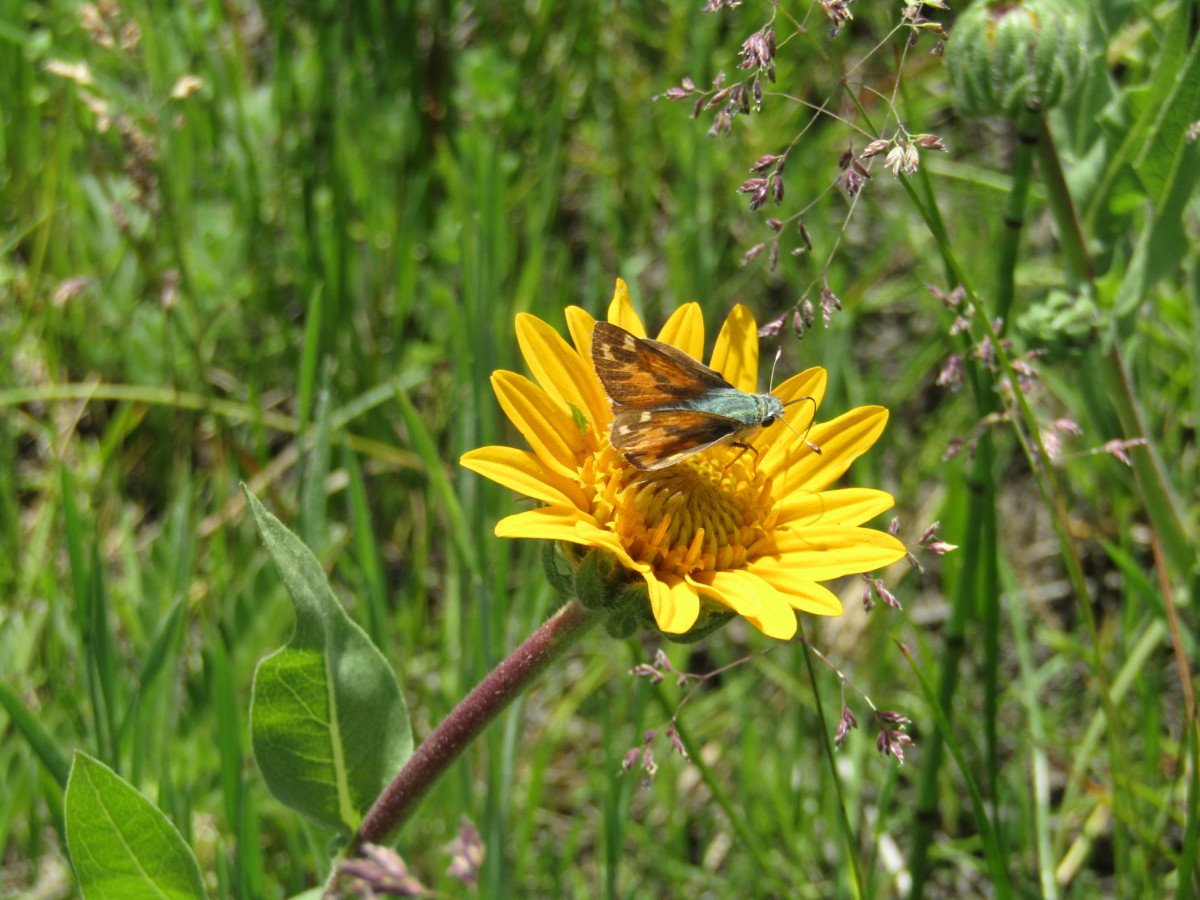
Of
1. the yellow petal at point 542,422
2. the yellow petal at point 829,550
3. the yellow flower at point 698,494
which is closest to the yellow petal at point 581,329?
the yellow flower at point 698,494

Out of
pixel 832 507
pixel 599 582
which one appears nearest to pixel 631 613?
pixel 599 582

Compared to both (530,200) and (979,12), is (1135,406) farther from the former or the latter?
(530,200)

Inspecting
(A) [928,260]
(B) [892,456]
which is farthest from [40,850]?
(A) [928,260]

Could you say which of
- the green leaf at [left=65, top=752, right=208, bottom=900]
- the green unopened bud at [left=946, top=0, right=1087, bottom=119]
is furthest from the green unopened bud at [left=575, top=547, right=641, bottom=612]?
the green unopened bud at [left=946, top=0, right=1087, bottom=119]

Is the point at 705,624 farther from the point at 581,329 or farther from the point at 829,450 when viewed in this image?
the point at 581,329

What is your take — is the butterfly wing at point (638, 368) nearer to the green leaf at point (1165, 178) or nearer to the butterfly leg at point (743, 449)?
the butterfly leg at point (743, 449)

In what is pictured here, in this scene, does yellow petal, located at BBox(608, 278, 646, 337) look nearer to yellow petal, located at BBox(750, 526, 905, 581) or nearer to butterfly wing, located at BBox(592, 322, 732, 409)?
butterfly wing, located at BBox(592, 322, 732, 409)
